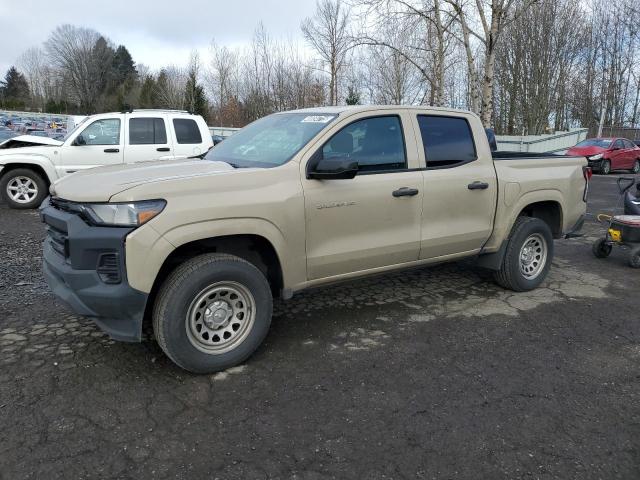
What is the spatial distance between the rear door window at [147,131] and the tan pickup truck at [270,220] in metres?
6.03

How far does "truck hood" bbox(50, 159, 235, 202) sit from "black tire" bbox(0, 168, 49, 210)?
716 centimetres

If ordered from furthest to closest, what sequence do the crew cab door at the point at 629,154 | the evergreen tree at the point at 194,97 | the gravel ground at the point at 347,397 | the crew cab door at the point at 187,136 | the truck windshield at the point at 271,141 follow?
1. the evergreen tree at the point at 194,97
2. the crew cab door at the point at 629,154
3. the crew cab door at the point at 187,136
4. the truck windshield at the point at 271,141
5. the gravel ground at the point at 347,397

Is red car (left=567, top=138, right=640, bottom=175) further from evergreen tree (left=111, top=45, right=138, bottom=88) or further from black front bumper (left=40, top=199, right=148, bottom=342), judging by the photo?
evergreen tree (left=111, top=45, right=138, bottom=88)

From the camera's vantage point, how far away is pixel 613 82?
4053cm

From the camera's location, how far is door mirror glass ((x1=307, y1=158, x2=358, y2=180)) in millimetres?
3609

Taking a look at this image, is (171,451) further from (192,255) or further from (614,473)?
(614,473)

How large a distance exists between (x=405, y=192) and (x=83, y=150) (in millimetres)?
7919

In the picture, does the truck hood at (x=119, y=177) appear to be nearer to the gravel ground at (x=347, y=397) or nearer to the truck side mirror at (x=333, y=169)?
the truck side mirror at (x=333, y=169)

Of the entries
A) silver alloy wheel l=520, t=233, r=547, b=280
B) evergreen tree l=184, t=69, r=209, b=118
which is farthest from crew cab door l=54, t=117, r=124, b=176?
evergreen tree l=184, t=69, r=209, b=118

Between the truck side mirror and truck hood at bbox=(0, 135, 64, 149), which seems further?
truck hood at bbox=(0, 135, 64, 149)

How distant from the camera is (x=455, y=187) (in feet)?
15.1

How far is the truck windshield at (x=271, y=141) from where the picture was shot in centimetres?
396

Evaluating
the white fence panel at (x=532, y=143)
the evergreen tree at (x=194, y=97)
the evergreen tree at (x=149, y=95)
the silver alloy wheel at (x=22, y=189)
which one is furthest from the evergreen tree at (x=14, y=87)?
the silver alloy wheel at (x=22, y=189)

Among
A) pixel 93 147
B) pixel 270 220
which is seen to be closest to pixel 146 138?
pixel 93 147
